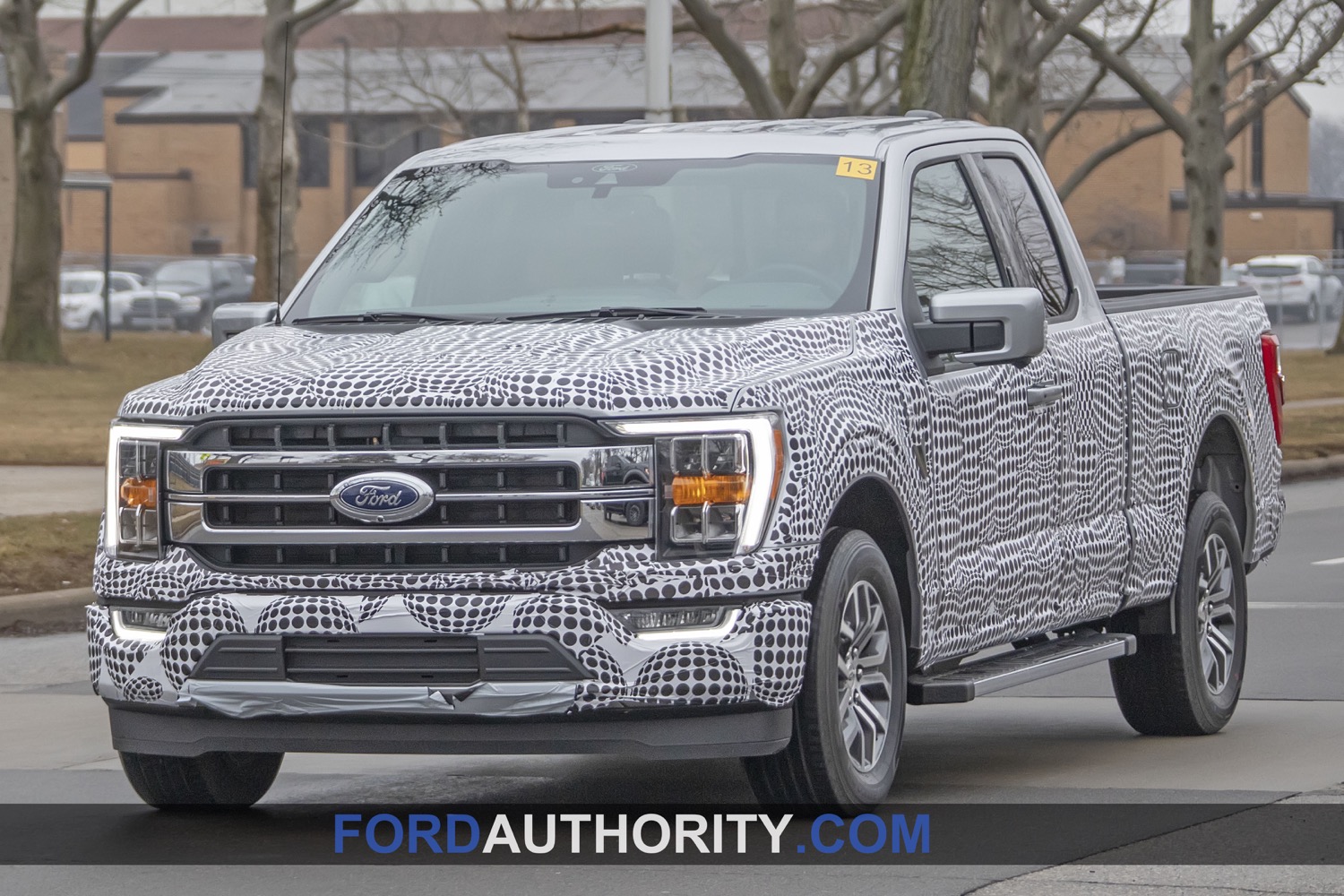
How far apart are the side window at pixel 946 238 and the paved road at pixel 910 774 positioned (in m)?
1.57

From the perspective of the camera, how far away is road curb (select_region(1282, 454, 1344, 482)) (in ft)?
73.4

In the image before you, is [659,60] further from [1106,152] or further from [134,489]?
[1106,152]

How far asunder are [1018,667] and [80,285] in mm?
55789

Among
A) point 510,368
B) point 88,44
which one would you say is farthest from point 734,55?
point 510,368

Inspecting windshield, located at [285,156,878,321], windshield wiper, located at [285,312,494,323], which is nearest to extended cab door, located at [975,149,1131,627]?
windshield, located at [285,156,878,321]

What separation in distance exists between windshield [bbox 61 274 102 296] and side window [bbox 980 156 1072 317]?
54095 mm

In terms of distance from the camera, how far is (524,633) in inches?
240

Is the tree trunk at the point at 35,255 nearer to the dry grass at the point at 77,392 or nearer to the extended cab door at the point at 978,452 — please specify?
the dry grass at the point at 77,392

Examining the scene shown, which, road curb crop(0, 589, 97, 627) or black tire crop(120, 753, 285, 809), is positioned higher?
black tire crop(120, 753, 285, 809)

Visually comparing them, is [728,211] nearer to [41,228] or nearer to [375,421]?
[375,421]

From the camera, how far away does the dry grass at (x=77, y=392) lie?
71.6 ft

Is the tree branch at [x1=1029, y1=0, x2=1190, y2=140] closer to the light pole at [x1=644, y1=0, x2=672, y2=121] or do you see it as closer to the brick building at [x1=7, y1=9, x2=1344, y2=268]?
the light pole at [x1=644, y1=0, x2=672, y2=121]

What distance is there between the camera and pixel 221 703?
6.33 m

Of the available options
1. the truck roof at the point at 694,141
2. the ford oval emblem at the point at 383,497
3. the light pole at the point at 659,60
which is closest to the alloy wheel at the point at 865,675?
the ford oval emblem at the point at 383,497
